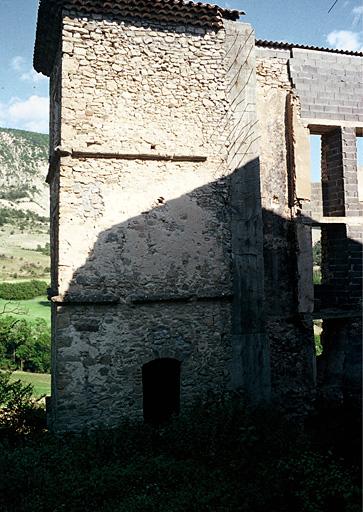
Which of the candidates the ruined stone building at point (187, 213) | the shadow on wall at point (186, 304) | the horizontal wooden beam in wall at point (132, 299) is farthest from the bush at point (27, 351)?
→ the horizontal wooden beam in wall at point (132, 299)

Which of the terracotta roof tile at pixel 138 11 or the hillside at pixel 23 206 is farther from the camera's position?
the hillside at pixel 23 206

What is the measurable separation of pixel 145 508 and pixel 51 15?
316 inches

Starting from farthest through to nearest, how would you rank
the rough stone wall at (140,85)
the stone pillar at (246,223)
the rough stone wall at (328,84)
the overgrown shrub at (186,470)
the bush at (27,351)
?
the bush at (27,351)
the rough stone wall at (328,84)
the stone pillar at (246,223)
the rough stone wall at (140,85)
the overgrown shrub at (186,470)

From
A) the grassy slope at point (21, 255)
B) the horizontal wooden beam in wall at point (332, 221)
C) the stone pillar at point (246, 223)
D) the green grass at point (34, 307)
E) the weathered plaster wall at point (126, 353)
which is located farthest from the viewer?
the grassy slope at point (21, 255)

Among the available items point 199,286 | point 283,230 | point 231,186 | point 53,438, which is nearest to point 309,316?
point 283,230

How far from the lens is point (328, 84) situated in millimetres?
9586

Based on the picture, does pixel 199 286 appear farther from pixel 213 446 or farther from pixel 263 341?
pixel 213 446

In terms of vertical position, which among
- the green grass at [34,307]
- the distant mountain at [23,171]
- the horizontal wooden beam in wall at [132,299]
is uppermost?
the distant mountain at [23,171]

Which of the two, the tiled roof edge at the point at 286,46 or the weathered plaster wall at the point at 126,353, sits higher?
the tiled roof edge at the point at 286,46

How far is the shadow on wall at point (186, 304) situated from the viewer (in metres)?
7.41

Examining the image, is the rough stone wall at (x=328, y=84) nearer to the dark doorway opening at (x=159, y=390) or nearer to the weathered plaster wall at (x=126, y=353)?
the weathered plaster wall at (x=126, y=353)

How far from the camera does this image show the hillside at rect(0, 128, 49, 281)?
46.0m

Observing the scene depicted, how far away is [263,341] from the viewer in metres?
8.44

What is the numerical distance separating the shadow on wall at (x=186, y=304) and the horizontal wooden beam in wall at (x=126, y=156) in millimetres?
383
